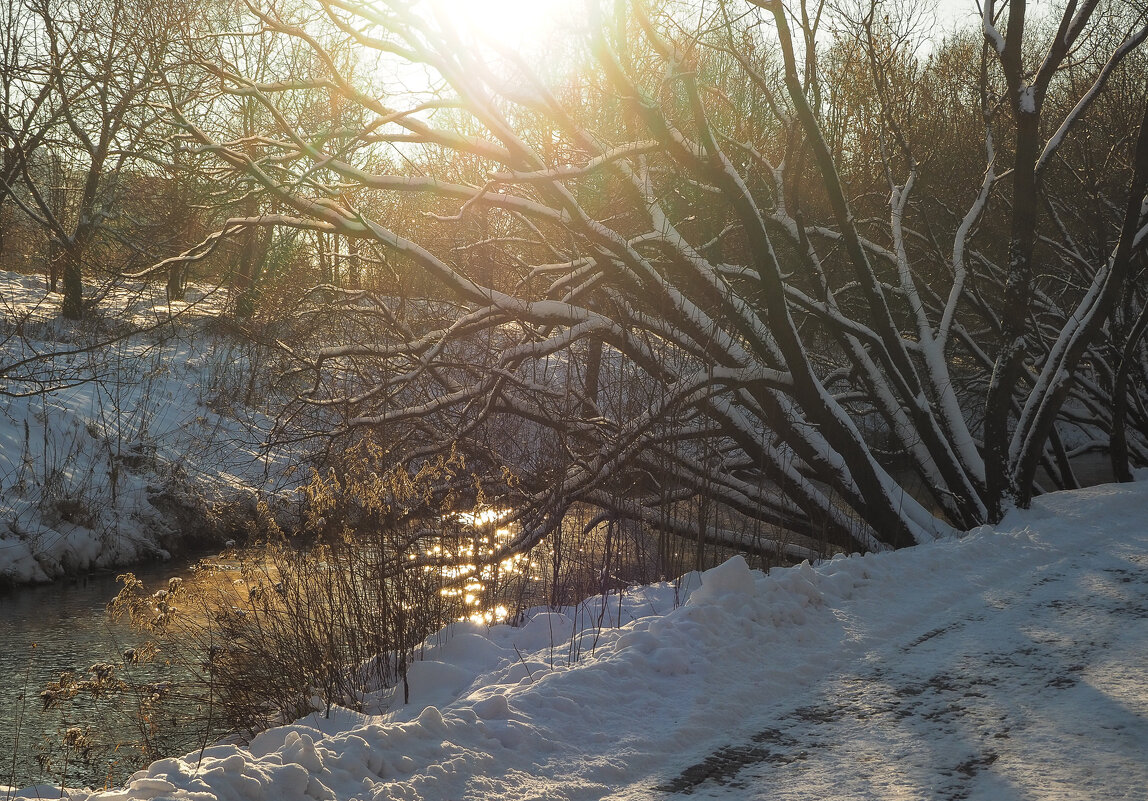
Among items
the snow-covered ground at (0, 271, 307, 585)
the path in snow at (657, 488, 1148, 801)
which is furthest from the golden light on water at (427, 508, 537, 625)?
the snow-covered ground at (0, 271, 307, 585)

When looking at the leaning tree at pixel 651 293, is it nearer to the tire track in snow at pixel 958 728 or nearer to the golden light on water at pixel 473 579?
the golden light on water at pixel 473 579

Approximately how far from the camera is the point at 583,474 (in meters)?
9.58

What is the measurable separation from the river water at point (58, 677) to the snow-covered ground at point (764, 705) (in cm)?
133

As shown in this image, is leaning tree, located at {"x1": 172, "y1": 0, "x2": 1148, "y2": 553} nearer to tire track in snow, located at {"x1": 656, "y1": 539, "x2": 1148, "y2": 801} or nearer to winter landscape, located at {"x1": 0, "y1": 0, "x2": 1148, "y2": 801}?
winter landscape, located at {"x1": 0, "y1": 0, "x2": 1148, "y2": 801}

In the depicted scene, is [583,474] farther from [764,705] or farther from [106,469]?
[106,469]

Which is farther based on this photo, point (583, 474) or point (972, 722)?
point (583, 474)

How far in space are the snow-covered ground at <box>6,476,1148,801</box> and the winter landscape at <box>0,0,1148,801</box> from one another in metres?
0.03

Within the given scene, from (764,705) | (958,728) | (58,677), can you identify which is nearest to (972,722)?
(958,728)

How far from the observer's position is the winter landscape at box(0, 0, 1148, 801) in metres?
4.38

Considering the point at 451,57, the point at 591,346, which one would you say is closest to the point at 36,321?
the point at 591,346

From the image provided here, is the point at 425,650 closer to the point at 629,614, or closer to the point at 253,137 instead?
the point at 629,614

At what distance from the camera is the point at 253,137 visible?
8305mm

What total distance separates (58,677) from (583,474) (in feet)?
16.1

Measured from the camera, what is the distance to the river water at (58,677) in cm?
582
